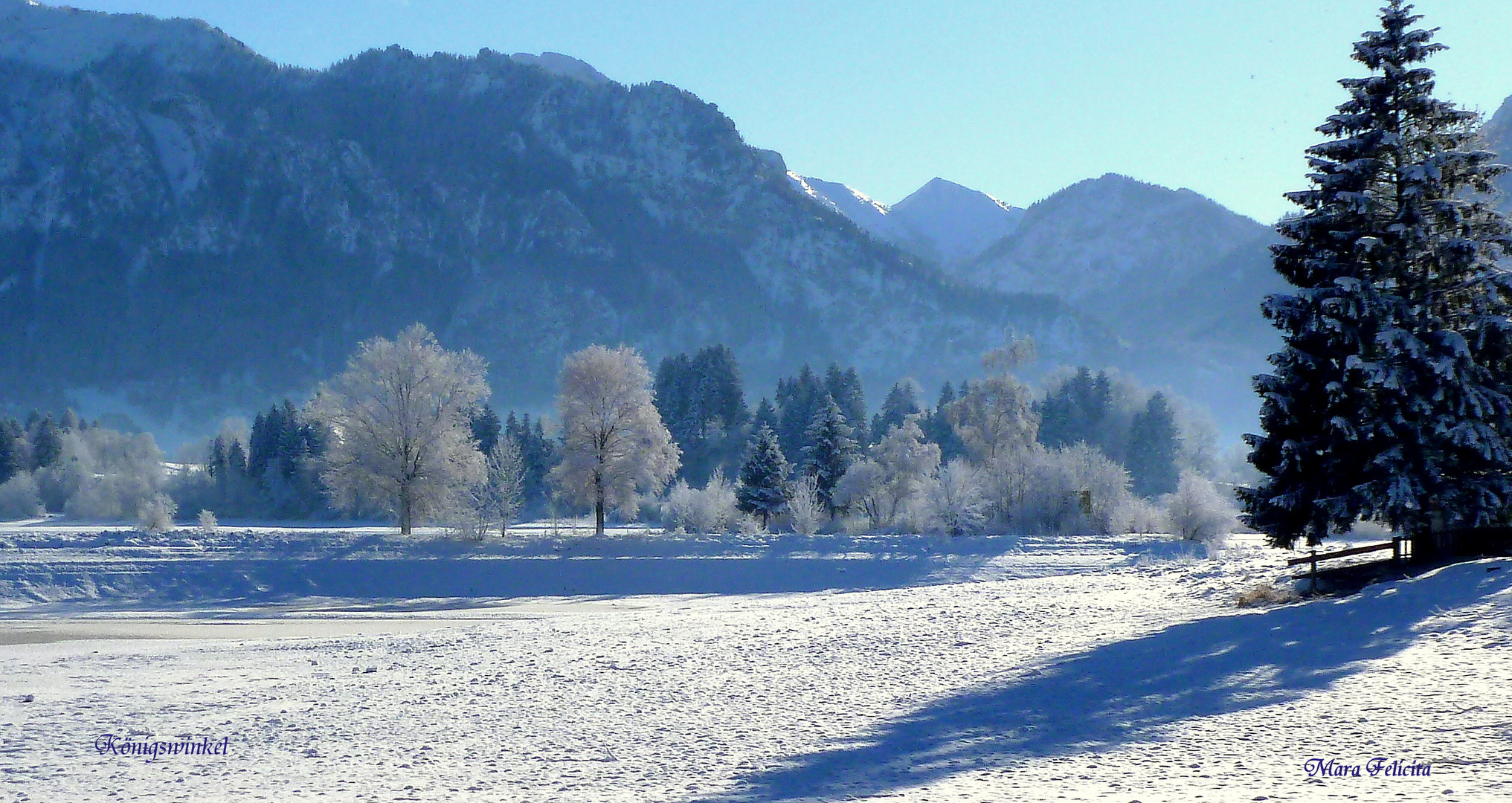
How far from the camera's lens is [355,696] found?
15219 mm

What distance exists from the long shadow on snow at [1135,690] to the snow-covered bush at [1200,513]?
94.8 feet

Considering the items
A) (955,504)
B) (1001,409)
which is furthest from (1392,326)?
(1001,409)

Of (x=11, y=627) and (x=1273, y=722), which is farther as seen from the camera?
(x=11, y=627)

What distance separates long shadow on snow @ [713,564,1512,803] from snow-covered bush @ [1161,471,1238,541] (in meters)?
28.9

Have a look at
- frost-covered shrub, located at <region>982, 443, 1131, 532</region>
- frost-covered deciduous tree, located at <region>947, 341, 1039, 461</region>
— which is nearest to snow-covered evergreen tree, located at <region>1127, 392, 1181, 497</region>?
frost-covered deciduous tree, located at <region>947, 341, 1039, 461</region>

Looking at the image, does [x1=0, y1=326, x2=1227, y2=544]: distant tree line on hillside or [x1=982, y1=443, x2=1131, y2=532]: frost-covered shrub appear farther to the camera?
[x1=982, y1=443, x2=1131, y2=532]: frost-covered shrub

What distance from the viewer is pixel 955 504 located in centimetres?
5119

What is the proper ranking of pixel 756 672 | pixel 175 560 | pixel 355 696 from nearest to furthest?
pixel 355 696 → pixel 756 672 → pixel 175 560

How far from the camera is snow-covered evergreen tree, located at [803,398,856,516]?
6556cm

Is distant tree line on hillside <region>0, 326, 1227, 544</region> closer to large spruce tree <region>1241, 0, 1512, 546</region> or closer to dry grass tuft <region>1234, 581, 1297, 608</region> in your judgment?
dry grass tuft <region>1234, 581, 1297, 608</region>

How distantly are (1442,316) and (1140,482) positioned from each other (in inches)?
3043

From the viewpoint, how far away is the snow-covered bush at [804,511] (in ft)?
179

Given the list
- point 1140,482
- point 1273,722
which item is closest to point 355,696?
point 1273,722

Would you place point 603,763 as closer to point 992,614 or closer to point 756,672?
point 756,672
